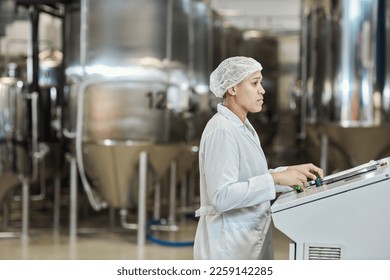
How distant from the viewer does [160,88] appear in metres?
3.81

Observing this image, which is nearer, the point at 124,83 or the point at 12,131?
the point at 124,83

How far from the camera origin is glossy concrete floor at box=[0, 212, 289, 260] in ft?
11.2

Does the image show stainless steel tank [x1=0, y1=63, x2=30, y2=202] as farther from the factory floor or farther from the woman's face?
the woman's face

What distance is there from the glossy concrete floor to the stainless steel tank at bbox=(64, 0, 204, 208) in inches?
13.8

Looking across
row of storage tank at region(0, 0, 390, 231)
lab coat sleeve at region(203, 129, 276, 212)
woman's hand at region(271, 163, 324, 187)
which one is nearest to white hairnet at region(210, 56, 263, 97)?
lab coat sleeve at region(203, 129, 276, 212)

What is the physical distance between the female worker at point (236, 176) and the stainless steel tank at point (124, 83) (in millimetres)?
2062

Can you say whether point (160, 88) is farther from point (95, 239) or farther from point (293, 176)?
point (293, 176)

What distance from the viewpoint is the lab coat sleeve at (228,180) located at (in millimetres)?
1602

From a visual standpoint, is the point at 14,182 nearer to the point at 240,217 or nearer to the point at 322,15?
the point at 322,15

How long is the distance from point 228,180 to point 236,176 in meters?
0.03

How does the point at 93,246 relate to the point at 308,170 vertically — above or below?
below

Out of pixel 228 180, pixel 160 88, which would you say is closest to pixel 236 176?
pixel 228 180

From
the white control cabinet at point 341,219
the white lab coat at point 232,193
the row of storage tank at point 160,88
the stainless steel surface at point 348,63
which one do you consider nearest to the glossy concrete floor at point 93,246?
the row of storage tank at point 160,88
